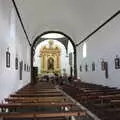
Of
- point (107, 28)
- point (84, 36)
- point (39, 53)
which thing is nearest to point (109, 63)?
point (107, 28)

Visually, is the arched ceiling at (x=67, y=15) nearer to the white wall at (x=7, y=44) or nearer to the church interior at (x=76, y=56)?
the church interior at (x=76, y=56)

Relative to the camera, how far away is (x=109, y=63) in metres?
14.0

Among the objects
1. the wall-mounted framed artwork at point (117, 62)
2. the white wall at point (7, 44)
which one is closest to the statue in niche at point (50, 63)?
the wall-mounted framed artwork at point (117, 62)

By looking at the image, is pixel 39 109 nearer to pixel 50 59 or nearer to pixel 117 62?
pixel 117 62

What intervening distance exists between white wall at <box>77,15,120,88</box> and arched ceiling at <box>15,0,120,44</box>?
0.54m

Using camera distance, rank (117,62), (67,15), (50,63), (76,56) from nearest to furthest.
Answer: (117,62), (67,15), (76,56), (50,63)

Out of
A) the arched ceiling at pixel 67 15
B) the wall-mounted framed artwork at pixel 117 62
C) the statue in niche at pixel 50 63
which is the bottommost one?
the wall-mounted framed artwork at pixel 117 62

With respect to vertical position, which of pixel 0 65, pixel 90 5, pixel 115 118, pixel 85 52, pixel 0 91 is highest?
pixel 90 5

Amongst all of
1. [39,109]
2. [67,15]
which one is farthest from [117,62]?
[67,15]

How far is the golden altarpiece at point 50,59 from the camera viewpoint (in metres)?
35.5

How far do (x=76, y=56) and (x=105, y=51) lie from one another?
10109 mm

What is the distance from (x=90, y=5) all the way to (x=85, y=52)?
276 inches

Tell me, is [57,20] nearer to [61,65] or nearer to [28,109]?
[28,109]

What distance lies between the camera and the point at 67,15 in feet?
60.8
